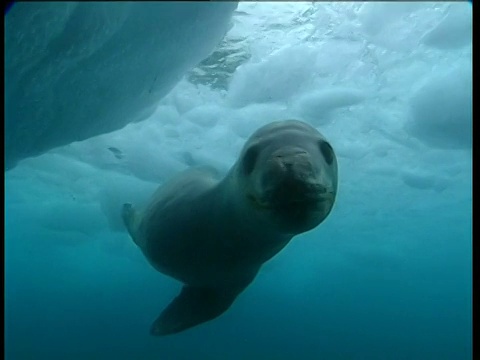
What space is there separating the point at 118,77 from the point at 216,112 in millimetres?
4941

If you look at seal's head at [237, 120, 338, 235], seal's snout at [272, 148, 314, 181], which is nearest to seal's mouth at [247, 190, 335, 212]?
seal's head at [237, 120, 338, 235]

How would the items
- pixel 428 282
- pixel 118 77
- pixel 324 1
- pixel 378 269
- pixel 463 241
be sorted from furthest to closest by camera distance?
1. pixel 428 282
2. pixel 378 269
3. pixel 463 241
4. pixel 118 77
5. pixel 324 1

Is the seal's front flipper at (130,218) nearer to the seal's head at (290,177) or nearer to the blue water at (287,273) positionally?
the seal's head at (290,177)

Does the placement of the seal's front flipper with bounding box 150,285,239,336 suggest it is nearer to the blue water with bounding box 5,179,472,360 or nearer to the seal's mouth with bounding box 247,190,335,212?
the seal's mouth with bounding box 247,190,335,212

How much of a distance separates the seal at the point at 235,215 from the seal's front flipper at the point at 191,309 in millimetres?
12

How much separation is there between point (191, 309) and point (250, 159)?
2.90 metres

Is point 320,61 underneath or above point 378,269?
above

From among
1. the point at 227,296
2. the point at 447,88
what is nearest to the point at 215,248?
the point at 227,296

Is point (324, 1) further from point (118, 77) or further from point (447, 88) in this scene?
point (447, 88)

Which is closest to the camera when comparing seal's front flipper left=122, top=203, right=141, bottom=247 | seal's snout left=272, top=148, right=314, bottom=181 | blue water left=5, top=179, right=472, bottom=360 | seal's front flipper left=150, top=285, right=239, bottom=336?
seal's snout left=272, top=148, right=314, bottom=181

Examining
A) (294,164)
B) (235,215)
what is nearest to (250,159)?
(294,164)

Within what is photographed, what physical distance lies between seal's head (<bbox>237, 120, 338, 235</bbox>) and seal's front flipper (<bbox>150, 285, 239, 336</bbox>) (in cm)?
239

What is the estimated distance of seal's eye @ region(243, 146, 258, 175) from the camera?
3.24 m

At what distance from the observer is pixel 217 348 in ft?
107
